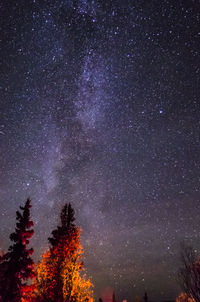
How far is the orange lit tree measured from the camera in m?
16.8

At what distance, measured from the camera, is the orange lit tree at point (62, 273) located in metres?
16.8

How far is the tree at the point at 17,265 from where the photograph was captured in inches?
593

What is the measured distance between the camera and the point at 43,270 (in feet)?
57.7

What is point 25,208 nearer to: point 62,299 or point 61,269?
point 61,269

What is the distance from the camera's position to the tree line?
1548 cm

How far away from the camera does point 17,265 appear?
15.8 metres

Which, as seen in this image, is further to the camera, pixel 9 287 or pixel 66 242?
pixel 66 242

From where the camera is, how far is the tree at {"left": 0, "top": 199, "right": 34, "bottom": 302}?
15.1m

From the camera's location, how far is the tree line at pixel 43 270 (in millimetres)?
15477

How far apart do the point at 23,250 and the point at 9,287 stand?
2.29 m

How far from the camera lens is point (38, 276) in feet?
57.2

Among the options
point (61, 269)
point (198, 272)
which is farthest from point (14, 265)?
point (198, 272)

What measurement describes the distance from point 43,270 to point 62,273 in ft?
5.06

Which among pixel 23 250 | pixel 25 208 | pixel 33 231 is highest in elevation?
pixel 25 208
